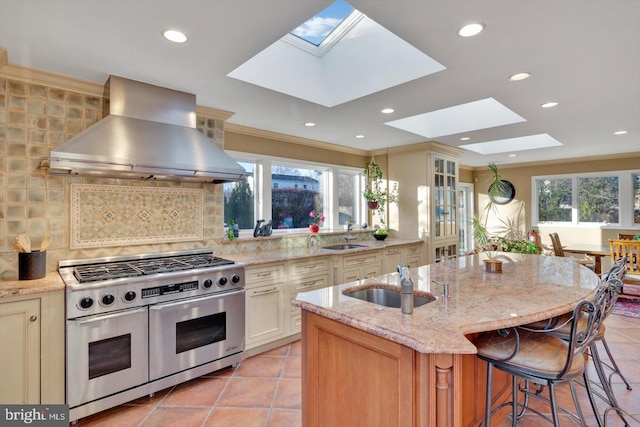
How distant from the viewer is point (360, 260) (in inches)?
162

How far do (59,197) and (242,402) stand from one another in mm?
2113

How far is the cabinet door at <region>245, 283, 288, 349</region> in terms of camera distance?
3.09m

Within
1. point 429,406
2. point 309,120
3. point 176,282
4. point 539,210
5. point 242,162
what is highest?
point 309,120

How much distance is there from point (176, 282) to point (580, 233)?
739 cm

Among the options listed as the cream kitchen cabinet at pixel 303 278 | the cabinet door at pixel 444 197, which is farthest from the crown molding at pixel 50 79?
the cabinet door at pixel 444 197

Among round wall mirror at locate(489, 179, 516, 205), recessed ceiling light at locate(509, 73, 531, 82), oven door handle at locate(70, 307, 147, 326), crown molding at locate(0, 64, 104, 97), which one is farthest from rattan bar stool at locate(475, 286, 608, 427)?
round wall mirror at locate(489, 179, 516, 205)

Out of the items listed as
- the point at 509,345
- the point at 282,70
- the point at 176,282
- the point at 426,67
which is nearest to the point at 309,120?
the point at 282,70

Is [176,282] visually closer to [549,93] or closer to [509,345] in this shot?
[509,345]

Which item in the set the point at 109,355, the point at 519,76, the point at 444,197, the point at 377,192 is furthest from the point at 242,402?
the point at 444,197

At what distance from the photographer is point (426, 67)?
7.98 feet

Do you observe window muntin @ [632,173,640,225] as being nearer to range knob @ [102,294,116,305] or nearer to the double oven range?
the double oven range

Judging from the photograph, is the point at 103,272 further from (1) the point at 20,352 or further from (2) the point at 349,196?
(2) the point at 349,196

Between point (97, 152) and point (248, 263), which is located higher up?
point (97, 152)

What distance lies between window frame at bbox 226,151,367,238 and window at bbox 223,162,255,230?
52 millimetres
